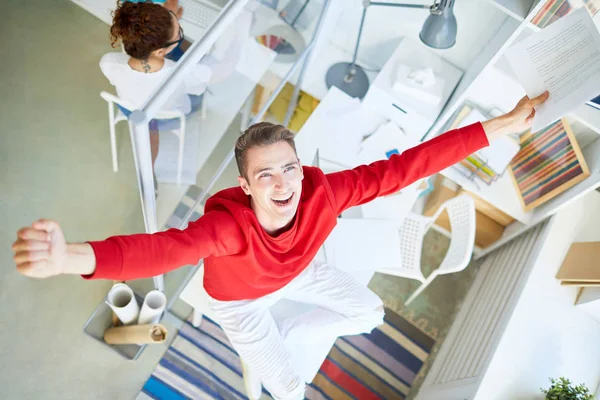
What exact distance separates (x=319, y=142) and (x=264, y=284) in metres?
0.84

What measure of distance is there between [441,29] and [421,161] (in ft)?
2.05

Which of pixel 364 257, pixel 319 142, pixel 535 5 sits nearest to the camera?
pixel 535 5

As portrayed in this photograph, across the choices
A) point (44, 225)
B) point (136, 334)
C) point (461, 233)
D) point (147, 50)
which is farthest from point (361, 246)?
point (44, 225)

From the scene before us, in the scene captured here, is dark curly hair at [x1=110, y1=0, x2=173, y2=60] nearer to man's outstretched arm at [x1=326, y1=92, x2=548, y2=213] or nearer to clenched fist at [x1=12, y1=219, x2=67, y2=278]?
man's outstretched arm at [x1=326, y1=92, x2=548, y2=213]

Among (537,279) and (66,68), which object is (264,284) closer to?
(537,279)

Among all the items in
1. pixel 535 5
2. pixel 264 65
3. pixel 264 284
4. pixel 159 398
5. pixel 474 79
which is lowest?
pixel 159 398

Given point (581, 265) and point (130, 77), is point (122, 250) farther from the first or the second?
point (581, 265)

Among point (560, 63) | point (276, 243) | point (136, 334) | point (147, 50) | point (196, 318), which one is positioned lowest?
point (136, 334)

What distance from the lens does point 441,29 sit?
186cm

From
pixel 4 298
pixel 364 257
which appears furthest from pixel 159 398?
pixel 364 257

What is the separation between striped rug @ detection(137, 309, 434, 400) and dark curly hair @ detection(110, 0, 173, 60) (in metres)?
1.38

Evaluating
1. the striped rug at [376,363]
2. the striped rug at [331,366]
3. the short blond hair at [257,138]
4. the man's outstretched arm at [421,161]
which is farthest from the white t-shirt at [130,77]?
the striped rug at [376,363]

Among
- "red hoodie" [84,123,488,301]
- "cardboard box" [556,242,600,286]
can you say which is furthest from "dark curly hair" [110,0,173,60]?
"cardboard box" [556,242,600,286]

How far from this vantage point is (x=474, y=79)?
6.80ft
